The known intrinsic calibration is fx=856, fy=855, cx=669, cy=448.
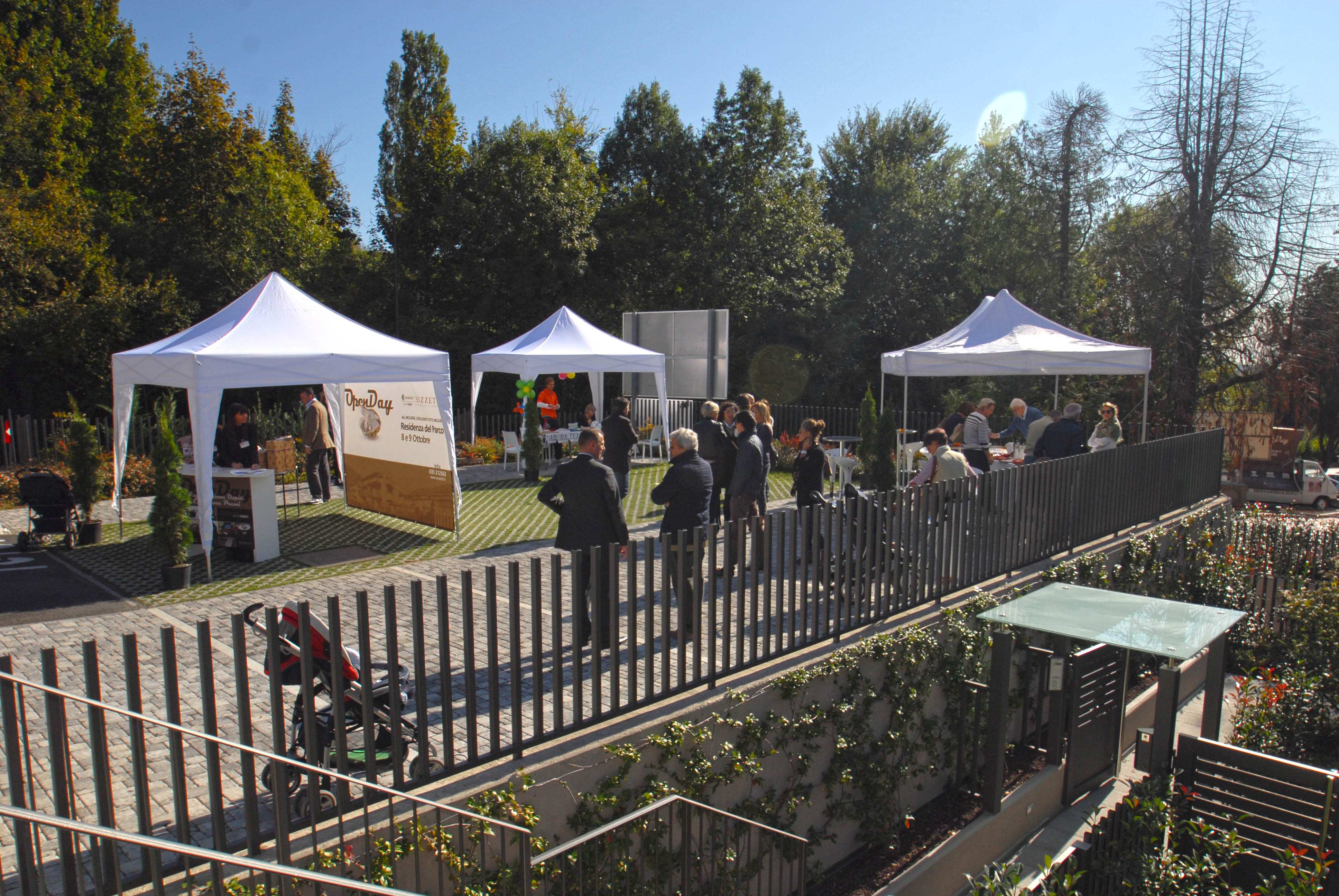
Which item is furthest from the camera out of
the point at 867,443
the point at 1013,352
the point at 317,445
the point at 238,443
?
the point at 867,443

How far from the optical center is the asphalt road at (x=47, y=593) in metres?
7.59

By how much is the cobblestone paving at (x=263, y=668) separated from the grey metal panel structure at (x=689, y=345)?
34.4 feet

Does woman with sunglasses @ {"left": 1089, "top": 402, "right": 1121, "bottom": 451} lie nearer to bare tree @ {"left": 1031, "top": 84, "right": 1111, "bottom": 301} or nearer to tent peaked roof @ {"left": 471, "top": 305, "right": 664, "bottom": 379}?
tent peaked roof @ {"left": 471, "top": 305, "right": 664, "bottom": 379}

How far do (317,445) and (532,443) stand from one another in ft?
12.6

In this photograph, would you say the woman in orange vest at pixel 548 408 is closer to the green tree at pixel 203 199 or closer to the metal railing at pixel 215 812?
the green tree at pixel 203 199

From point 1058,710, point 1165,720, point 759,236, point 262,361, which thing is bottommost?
point 1058,710

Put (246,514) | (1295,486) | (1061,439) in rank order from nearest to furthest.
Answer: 1. (246,514)
2. (1061,439)
3. (1295,486)

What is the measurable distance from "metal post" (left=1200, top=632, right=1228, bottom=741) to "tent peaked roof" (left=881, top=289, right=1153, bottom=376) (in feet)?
19.3

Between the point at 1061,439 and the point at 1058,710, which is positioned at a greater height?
the point at 1061,439

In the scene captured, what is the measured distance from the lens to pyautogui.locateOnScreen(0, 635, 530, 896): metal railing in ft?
9.20

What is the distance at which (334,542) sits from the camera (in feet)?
35.3

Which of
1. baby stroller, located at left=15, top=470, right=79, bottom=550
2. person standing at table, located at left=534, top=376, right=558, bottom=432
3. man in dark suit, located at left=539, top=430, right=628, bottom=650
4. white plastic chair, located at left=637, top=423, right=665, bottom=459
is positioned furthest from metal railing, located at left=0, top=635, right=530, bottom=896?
white plastic chair, located at left=637, top=423, right=665, bottom=459

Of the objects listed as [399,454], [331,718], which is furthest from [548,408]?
[331,718]

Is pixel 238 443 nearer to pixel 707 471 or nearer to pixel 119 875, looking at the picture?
pixel 707 471
